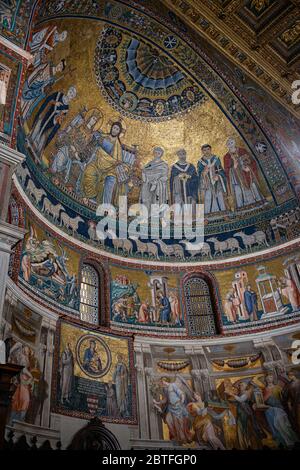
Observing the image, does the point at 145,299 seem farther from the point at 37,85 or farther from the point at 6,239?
the point at 6,239

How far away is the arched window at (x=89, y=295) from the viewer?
16219 mm

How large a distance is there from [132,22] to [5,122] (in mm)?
7918

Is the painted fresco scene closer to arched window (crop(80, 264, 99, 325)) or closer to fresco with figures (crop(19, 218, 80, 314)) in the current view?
arched window (crop(80, 264, 99, 325))

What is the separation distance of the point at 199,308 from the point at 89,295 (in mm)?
4268

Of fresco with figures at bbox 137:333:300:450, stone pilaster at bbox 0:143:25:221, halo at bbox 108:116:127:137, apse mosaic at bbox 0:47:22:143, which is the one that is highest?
halo at bbox 108:116:127:137

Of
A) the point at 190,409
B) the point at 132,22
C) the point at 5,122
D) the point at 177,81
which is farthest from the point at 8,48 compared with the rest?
the point at 190,409

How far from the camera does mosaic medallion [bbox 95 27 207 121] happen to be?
17.7 m

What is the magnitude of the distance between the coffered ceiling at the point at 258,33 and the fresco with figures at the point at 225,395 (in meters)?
9.11

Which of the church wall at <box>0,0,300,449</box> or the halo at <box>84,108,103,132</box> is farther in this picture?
the halo at <box>84,108,103,132</box>

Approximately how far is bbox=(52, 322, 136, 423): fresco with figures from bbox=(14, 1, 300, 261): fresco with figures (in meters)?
3.88

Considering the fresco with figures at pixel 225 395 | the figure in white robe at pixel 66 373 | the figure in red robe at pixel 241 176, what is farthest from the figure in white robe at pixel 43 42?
the fresco with figures at pixel 225 395

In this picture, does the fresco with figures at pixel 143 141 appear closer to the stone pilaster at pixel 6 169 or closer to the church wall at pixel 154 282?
the church wall at pixel 154 282

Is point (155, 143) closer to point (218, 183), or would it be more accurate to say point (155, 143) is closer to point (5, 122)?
point (218, 183)

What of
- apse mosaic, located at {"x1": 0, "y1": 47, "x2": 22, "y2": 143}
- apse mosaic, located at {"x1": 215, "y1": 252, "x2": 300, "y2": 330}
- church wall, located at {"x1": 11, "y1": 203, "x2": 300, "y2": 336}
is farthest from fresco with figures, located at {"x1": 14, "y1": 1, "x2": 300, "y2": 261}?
apse mosaic, located at {"x1": 0, "y1": 47, "x2": 22, "y2": 143}
